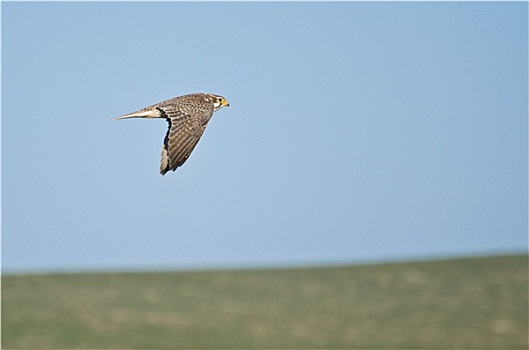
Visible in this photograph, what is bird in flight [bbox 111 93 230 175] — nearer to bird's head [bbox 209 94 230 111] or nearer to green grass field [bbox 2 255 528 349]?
bird's head [bbox 209 94 230 111]

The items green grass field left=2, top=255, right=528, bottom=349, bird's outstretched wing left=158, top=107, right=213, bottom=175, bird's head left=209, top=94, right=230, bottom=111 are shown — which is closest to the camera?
bird's outstretched wing left=158, top=107, right=213, bottom=175

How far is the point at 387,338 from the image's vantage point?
40.8 meters

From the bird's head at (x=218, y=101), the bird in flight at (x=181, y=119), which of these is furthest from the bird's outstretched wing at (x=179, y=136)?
the bird's head at (x=218, y=101)

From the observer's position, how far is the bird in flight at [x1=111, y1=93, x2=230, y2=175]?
15000mm

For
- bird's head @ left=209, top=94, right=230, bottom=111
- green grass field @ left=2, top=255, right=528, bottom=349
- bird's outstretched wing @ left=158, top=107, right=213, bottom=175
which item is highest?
bird's head @ left=209, top=94, right=230, bottom=111

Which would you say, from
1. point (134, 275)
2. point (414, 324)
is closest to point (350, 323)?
point (414, 324)

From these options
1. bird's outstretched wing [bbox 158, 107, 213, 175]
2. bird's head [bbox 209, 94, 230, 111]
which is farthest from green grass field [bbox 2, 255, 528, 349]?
bird's outstretched wing [bbox 158, 107, 213, 175]

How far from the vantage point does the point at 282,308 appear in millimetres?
45469

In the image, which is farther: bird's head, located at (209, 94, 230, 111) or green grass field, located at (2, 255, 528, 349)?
green grass field, located at (2, 255, 528, 349)

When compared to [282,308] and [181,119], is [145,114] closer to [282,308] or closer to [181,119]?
[181,119]

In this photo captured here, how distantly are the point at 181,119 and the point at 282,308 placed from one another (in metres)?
30.2

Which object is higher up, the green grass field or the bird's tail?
the bird's tail

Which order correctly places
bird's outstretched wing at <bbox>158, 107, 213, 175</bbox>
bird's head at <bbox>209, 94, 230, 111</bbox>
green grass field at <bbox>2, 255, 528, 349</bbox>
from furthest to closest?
green grass field at <bbox>2, 255, 528, 349</bbox> → bird's head at <bbox>209, 94, 230, 111</bbox> → bird's outstretched wing at <bbox>158, 107, 213, 175</bbox>

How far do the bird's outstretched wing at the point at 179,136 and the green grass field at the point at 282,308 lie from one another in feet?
80.0
